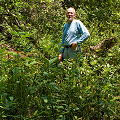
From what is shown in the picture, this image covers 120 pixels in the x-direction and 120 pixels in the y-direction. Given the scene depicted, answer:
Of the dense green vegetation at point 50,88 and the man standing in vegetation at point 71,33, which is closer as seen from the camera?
the dense green vegetation at point 50,88

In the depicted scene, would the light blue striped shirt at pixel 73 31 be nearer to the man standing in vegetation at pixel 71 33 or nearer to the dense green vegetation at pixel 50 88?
the man standing in vegetation at pixel 71 33

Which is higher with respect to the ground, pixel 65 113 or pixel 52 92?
pixel 52 92

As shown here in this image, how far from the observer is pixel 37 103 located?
7.79 ft

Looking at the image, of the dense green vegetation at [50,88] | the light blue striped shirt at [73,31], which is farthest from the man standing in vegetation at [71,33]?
the dense green vegetation at [50,88]

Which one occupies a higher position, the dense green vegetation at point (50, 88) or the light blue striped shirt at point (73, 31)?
the light blue striped shirt at point (73, 31)

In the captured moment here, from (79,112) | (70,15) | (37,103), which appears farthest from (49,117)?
(70,15)

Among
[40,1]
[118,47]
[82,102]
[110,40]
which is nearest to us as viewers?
[82,102]

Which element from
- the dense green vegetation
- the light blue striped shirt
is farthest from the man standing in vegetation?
the dense green vegetation

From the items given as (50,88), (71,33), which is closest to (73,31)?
(71,33)

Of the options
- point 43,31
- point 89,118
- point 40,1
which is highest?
point 40,1

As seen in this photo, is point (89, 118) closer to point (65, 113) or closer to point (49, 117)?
point (65, 113)

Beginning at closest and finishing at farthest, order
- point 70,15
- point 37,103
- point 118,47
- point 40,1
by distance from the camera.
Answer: point 37,103, point 70,15, point 118,47, point 40,1

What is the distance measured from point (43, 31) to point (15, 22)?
1248 millimetres

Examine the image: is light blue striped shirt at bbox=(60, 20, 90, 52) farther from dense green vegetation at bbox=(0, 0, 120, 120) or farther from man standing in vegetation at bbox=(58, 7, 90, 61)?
dense green vegetation at bbox=(0, 0, 120, 120)
